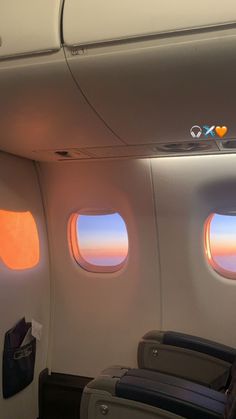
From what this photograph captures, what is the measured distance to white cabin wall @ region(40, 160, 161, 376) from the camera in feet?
9.58

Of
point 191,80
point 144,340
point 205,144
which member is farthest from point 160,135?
point 144,340

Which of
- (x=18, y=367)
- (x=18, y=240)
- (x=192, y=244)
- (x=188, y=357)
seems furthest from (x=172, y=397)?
(x=18, y=240)

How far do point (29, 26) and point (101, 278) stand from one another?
7.02 feet

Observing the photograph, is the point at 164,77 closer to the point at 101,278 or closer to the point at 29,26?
the point at 29,26

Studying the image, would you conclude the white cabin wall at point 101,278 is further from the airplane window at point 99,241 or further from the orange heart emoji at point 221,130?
the orange heart emoji at point 221,130

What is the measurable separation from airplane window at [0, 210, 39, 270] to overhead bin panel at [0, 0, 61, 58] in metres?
1.45

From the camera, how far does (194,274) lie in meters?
2.87

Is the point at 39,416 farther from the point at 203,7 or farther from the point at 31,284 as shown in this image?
the point at 203,7

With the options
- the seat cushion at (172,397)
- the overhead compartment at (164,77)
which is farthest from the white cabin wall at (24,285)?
the overhead compartment at (164,77)

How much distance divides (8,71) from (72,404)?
Result: 256 centimetres

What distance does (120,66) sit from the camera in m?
1.34

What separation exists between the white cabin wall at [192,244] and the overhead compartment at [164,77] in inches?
36.3

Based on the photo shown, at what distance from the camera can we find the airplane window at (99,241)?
3.25 m

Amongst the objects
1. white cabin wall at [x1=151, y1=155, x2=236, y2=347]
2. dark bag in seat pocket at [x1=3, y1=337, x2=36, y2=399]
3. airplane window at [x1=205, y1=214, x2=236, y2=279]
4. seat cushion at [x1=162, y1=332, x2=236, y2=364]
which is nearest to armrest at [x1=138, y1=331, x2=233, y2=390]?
seat cushion at [x1=162, y1=332, x2=236, y2=364]
